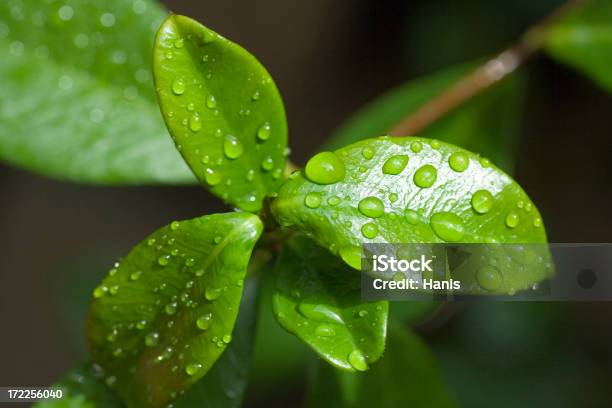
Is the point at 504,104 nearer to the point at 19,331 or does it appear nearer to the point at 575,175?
the point at 575,175

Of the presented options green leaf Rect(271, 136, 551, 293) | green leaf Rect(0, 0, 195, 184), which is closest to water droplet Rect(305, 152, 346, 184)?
green leaf Rect(271, 136, 551, 293)

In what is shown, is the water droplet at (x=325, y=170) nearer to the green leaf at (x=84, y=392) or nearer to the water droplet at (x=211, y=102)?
the water droplet at (x=211, y=102)

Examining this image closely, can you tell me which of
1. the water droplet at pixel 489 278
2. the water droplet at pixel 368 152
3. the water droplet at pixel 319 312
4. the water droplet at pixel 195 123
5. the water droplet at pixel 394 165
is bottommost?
the water droplet at pixel 319 312

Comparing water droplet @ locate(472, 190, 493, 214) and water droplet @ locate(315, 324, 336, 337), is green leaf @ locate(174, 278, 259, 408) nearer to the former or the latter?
water droplet @ locate(315, 324, 336, 337)

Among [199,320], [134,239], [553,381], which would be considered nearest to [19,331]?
[134,239]

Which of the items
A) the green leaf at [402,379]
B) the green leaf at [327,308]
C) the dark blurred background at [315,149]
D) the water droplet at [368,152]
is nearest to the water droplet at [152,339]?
the green leaf at [327,308]

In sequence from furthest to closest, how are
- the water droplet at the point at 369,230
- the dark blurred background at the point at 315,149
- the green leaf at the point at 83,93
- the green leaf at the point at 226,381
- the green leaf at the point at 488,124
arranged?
the dark blurred background at the point at 315,149
the green leaf at the point at 488,124
the green leaf at the point at 83,93
the green leaf at the point at 226,381
the water droplet at the point at 369,230
